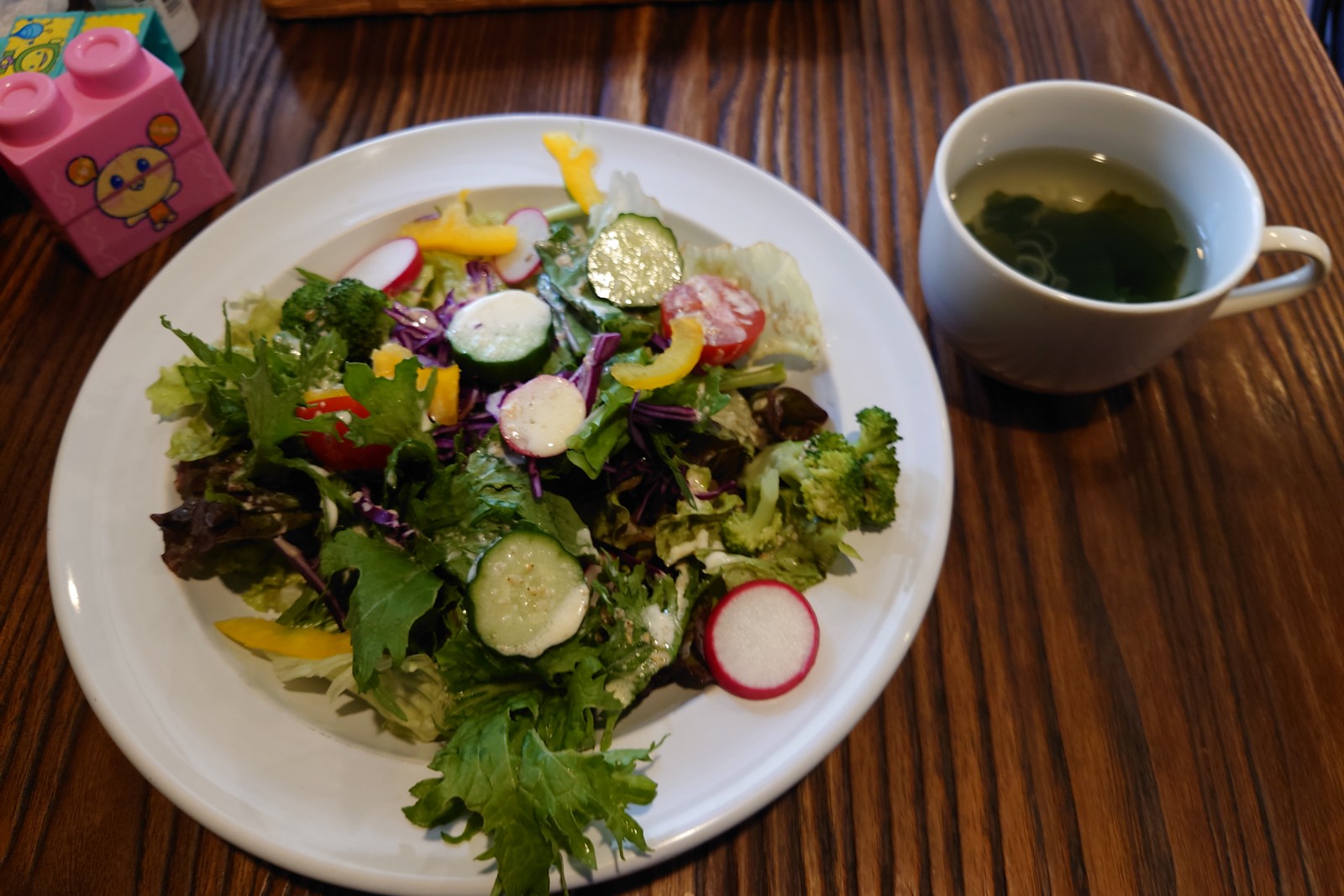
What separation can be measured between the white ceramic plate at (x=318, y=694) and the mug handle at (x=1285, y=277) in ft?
1.98

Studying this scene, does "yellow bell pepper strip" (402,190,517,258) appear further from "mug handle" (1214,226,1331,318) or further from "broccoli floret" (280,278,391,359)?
"mug handle" (1214,226,1331,318)

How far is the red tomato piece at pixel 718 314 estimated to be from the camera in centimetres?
163

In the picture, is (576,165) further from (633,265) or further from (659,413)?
(659,413)

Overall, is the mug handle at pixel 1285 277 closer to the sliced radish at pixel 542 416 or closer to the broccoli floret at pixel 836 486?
the broccoli floret at pixel 836 486

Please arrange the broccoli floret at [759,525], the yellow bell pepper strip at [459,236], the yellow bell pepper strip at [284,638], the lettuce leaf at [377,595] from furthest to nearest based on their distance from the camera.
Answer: the yellow bell pepper strip at [459,236] → the broccoli floret at [759,525] → the yellow bell pepper strip at [284,638] → the lettuce leaf at [377,595]

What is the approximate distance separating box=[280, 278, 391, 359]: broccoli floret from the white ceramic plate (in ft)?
0.50

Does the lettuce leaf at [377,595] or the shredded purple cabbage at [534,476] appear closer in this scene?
the lettuce leaf at [377,595]

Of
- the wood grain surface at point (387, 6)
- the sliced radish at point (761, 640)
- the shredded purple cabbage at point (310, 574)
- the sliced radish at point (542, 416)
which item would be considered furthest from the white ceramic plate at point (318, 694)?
the wood grain surface at point (387, 6)

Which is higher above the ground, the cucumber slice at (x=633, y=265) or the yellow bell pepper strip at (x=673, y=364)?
the cucumber slice at (x=633, y=265)

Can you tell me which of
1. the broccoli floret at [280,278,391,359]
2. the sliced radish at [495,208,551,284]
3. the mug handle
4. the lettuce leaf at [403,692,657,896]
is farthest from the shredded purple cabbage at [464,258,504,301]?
the mug handle

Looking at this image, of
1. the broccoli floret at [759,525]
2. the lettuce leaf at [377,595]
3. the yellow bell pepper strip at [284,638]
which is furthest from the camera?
the broccoli floret at [759,525]

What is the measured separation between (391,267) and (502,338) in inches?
14.5

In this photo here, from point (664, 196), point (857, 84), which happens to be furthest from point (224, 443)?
point (857, 84)

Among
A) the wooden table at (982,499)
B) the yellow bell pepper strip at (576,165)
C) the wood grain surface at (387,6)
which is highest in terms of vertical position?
the wood grain surface at (387,6)
